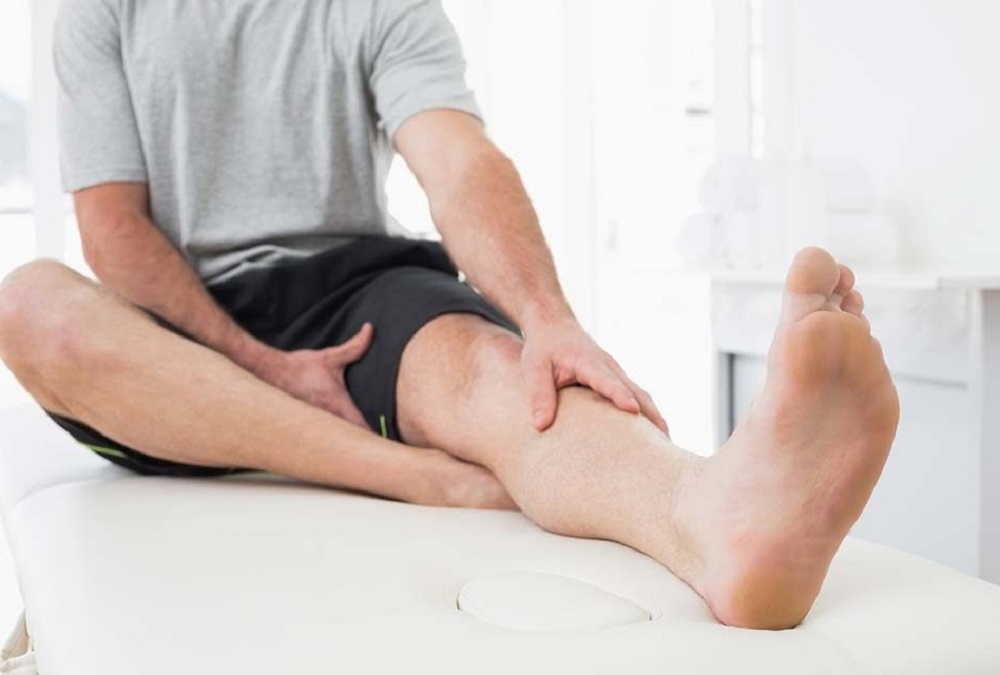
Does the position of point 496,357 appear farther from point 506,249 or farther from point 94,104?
point 94,104

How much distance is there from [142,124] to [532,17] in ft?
8.46

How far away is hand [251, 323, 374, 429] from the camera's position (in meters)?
1.27

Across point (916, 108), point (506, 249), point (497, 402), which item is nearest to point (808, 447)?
point (497, 402)

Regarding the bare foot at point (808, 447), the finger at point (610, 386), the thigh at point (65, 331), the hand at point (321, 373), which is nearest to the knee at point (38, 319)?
the thigh at point (65, 331)

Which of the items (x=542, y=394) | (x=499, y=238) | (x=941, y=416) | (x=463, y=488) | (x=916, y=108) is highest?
(x=916, y=108)

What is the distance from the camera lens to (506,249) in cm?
124

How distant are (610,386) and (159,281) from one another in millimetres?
610

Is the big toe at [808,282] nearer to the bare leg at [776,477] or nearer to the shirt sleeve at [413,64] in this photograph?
A: the bare leg at [776,477]

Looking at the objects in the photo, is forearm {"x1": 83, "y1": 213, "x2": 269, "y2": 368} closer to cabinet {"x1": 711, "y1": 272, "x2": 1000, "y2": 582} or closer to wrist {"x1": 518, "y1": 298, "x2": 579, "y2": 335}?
wrist {"x1": 518, "y1": 298, "x2": 579, "y2": 335}

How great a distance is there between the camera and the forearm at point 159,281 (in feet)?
4.34

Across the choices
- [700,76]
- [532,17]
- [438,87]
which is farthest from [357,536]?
[532,17]

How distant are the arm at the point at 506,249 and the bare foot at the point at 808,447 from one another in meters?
0.27

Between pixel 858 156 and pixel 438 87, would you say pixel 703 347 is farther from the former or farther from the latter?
pixel 438 87

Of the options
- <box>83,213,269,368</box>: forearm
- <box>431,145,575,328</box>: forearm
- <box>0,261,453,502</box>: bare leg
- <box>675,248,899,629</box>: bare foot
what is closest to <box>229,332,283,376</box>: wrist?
<box>83,213,269,368</box>: forearm
